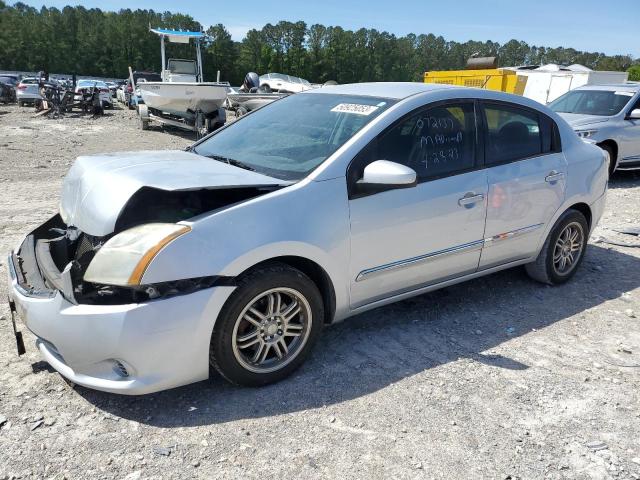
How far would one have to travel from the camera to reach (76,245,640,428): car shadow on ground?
281cm

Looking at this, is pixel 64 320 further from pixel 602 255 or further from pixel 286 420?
pixel 602 255

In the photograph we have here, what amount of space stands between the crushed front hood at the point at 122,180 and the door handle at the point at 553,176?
2355 millimetres

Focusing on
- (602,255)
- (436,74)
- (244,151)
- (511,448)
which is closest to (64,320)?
(244,151)

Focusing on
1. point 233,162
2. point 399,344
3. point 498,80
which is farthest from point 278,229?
point 498,80

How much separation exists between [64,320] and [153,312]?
45 cm

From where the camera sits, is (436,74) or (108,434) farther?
(436,74)

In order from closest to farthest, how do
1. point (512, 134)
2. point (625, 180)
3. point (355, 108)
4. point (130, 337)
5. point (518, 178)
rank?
point (130, 337)
point (355, 108)
point (518, 178)
point (512, 134)
point (625, 180)

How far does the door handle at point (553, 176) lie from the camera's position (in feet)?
13.7

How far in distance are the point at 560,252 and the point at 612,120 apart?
6.26m

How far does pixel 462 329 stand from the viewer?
151 inches

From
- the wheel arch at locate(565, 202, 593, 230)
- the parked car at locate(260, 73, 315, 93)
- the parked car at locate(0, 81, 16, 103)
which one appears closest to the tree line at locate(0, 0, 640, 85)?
the parked car at locate(0, 81, 16, 103)

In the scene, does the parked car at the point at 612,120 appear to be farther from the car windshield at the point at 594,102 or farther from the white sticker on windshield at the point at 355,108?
the white sticker on windshield at the point at 355,108

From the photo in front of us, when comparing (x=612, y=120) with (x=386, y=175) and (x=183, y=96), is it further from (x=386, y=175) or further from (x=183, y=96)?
(x=183, y=96)

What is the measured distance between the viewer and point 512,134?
405cm
